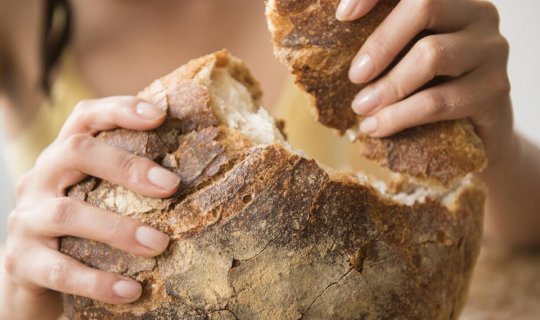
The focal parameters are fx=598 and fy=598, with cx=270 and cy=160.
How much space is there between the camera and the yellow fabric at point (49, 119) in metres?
1.75

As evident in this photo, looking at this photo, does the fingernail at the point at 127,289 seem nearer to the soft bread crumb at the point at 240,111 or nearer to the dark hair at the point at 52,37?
the soft bread crumb at the point at 240,111

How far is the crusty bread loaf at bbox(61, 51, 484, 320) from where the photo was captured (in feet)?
2.57

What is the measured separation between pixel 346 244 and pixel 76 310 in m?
0.42

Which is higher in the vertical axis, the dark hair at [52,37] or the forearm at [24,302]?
the dark hair at [52,37]

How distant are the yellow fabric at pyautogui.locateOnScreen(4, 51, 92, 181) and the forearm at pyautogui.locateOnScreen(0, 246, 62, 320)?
721 mm

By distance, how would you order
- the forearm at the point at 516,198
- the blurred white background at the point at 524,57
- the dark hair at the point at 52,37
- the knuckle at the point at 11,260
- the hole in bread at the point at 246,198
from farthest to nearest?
the blurred white background at the point at 524,57, the dark hair at the point at 52,37, the forearm at the point at 516,198, the knuckle at the point at 11,260, the hole in bread at the point at 246,198

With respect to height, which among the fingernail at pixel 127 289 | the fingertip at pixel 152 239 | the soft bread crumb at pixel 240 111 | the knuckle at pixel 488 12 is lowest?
the fingernail at pixel 127 289

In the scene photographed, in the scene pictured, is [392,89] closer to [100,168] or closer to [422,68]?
[422,68]

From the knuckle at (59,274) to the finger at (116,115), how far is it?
20 centimetres

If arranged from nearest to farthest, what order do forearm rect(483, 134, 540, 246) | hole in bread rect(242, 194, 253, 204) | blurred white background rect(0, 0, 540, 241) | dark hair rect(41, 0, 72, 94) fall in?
hole in bread rect(242, 194, 253, 204), forearm rect(483, 134, 540, 246), dark hair rect(41, 0, 72, 94), blurred white background rect(0, 0, 540, 241)

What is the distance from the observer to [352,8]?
84 cm

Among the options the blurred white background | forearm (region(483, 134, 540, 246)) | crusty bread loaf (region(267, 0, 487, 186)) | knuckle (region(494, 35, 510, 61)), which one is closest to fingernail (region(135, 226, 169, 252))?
crusty bread loaf (region(267, 0, 487, 186))

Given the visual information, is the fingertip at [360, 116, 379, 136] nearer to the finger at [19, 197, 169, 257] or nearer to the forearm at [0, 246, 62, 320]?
the finger at [19, 197, 169, 257]

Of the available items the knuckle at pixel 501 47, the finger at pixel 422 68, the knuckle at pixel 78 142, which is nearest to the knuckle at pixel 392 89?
the finger at pixel 422 68
